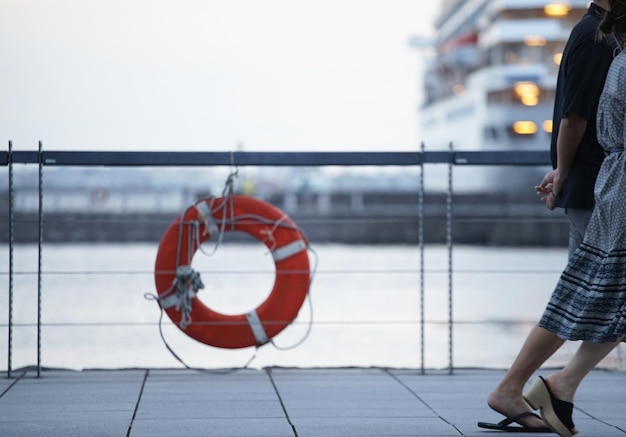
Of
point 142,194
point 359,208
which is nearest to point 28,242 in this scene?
point 142,194

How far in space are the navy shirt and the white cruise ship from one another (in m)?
31.5

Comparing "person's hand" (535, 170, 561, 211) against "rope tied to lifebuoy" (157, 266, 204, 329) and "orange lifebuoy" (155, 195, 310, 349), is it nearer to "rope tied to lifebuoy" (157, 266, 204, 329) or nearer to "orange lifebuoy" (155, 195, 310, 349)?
"orange lifebuoy" (155, 195, 310, 349)

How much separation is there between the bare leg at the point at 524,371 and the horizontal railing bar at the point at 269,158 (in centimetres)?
128

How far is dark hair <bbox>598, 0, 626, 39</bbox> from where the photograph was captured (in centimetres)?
253

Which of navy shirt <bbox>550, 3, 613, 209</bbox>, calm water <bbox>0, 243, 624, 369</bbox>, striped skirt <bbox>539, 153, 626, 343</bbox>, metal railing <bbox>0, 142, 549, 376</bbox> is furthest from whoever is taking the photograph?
calm water <bbox>0, 243, 624, 369</bbox>

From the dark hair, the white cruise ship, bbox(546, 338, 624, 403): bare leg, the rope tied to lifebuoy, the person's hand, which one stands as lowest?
bbox(546, 338, 624, 403): bare leg

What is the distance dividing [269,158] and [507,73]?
33120 millimetres

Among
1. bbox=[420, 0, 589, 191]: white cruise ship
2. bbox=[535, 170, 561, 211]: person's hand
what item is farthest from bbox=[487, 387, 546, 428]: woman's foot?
bbox=[420, 0, 589, 191]: white cruise ship

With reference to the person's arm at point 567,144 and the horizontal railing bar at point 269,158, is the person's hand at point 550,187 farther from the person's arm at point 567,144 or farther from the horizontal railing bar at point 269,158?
the horizontal railing bar at point 269,158

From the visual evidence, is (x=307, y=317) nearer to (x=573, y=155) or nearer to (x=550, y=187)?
(x=550, y=187)

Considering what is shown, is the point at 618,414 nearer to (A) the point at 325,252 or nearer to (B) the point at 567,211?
(B) the point at 567,211

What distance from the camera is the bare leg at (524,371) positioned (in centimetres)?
262

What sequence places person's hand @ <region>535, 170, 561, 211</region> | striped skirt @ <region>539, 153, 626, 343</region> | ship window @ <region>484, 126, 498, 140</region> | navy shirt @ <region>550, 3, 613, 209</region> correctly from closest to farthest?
striped skirt @ <region>539, 153, 626, 343</region>, navy shirt @ <region>550, 3, 613, 209</region>, person's hand @ <region>535, 170, 561, 211</region>, ship window @ <region>484, 126, 498, 140</region>

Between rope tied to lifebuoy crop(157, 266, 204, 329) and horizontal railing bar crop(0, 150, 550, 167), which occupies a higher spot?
horizontal railing bar crop(0, 150, 550, 167)
